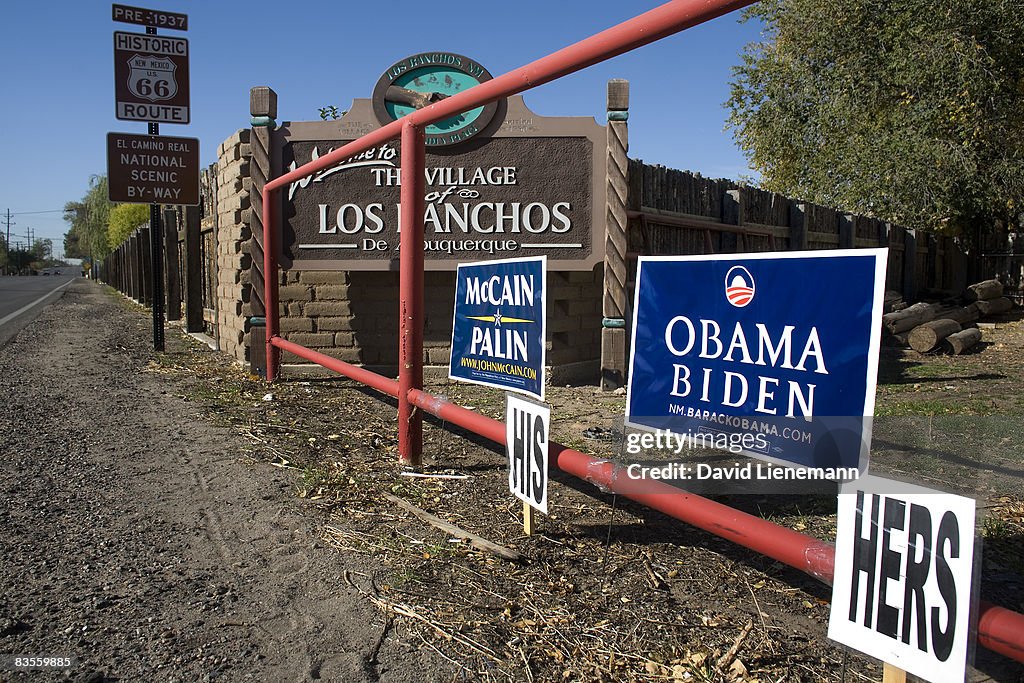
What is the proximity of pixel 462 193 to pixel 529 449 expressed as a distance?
458 centimetres

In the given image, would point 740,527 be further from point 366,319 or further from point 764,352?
point 366,319

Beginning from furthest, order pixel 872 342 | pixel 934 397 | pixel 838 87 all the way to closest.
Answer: pixel 838 87, pixel 934 397, pixel 872 342

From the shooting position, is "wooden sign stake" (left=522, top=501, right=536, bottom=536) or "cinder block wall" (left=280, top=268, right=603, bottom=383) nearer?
"wooden sign stake" (left=522, top=501, right=536, bottom=536)

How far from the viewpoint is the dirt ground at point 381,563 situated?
8.55ft

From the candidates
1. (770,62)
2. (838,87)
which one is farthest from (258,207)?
(770,62)

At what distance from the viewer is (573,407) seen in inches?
279

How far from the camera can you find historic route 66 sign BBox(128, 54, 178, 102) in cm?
1116

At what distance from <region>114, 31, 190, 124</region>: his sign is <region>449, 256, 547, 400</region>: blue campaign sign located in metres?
8.55

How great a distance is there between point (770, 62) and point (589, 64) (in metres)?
24.0

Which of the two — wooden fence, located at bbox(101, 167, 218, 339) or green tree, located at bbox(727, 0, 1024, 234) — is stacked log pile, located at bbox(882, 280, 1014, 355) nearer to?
green tree, located at bbox(727, 0, 1024, 234)

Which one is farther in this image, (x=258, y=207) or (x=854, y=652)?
(x=258, y=207)

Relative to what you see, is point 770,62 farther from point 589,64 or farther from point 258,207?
point 589,64

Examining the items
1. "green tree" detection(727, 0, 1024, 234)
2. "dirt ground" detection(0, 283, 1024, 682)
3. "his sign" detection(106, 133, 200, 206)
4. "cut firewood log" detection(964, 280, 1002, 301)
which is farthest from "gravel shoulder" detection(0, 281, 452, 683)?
"green tree" detection(727, 0, 1024, 234)

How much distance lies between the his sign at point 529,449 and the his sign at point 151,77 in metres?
9.81
